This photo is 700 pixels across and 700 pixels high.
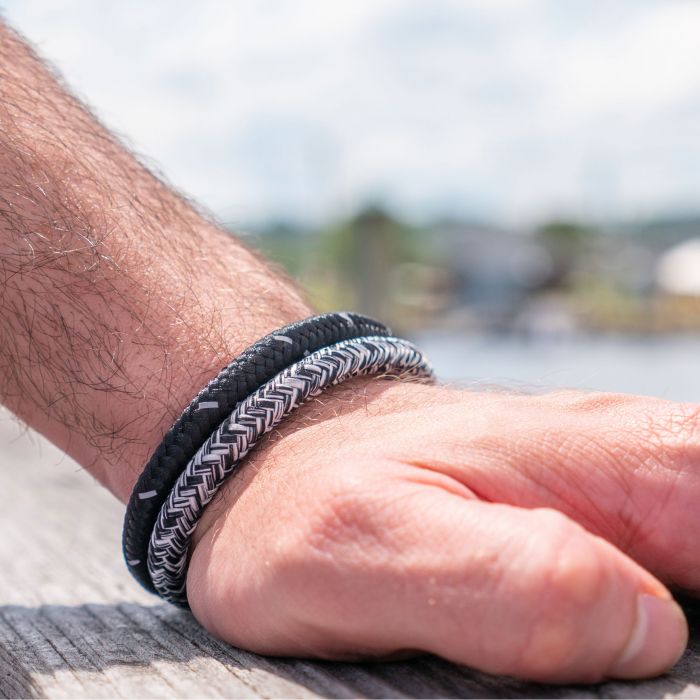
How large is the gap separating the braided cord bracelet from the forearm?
66 millimetres

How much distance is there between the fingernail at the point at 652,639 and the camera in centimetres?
54

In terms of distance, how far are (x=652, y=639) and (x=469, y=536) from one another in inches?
5.1

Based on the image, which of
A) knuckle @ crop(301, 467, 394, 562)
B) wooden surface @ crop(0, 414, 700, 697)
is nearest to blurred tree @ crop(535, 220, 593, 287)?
wooden surface @ crop(0, 414, 700, 697)

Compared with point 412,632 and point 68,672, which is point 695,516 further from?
point 68,672

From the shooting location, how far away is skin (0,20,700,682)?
538mm

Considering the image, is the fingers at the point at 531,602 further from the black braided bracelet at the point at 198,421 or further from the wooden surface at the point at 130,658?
the black braided bracelet at the point at 198,421

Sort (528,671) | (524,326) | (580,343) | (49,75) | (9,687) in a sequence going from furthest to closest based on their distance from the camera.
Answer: (524,326) < (580,343) < (49,75) < (9,687) < (528,671)

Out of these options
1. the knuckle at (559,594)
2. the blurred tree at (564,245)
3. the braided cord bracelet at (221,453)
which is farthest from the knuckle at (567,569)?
the blurred tree at (564,245)

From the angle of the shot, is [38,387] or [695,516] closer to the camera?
[695,516]

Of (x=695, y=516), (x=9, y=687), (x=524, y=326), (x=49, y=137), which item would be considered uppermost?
(x=49, y=137)

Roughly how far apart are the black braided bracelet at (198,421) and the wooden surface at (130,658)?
69mm

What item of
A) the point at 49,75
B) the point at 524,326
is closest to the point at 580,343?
the point at 524,326

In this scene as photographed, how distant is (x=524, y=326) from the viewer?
46.6ft

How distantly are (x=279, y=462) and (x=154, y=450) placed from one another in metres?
0.12
